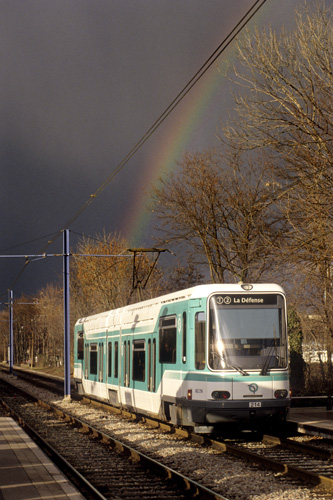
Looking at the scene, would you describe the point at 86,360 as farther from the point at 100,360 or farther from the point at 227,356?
the point at 227,356

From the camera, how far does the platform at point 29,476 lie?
930cm

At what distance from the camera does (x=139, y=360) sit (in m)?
20.1

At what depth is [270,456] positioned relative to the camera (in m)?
13.7

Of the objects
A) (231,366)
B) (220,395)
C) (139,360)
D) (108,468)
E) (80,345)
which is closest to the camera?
(108,468)

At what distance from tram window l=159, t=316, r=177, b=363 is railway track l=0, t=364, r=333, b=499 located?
1.78 metres

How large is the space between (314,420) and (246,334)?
13.3ft

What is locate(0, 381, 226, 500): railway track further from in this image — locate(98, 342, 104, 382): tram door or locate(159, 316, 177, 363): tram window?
locate(98, 342, 104, 382): tram door

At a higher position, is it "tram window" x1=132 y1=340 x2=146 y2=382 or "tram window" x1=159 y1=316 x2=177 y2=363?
"tram window" x1=159 y1=316 x2=177 y2=363

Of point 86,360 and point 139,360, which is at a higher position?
point 139,360

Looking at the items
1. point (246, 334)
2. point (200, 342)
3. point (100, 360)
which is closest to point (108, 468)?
point (200, 342)

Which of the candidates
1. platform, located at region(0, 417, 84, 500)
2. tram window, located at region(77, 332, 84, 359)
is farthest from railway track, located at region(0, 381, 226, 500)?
tram window, located at region(77, 332, 84, 359)

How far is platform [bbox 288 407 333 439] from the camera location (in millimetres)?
16169

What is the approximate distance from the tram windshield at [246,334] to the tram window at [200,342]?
155 millimetres

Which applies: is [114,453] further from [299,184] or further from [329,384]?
[329,384]
